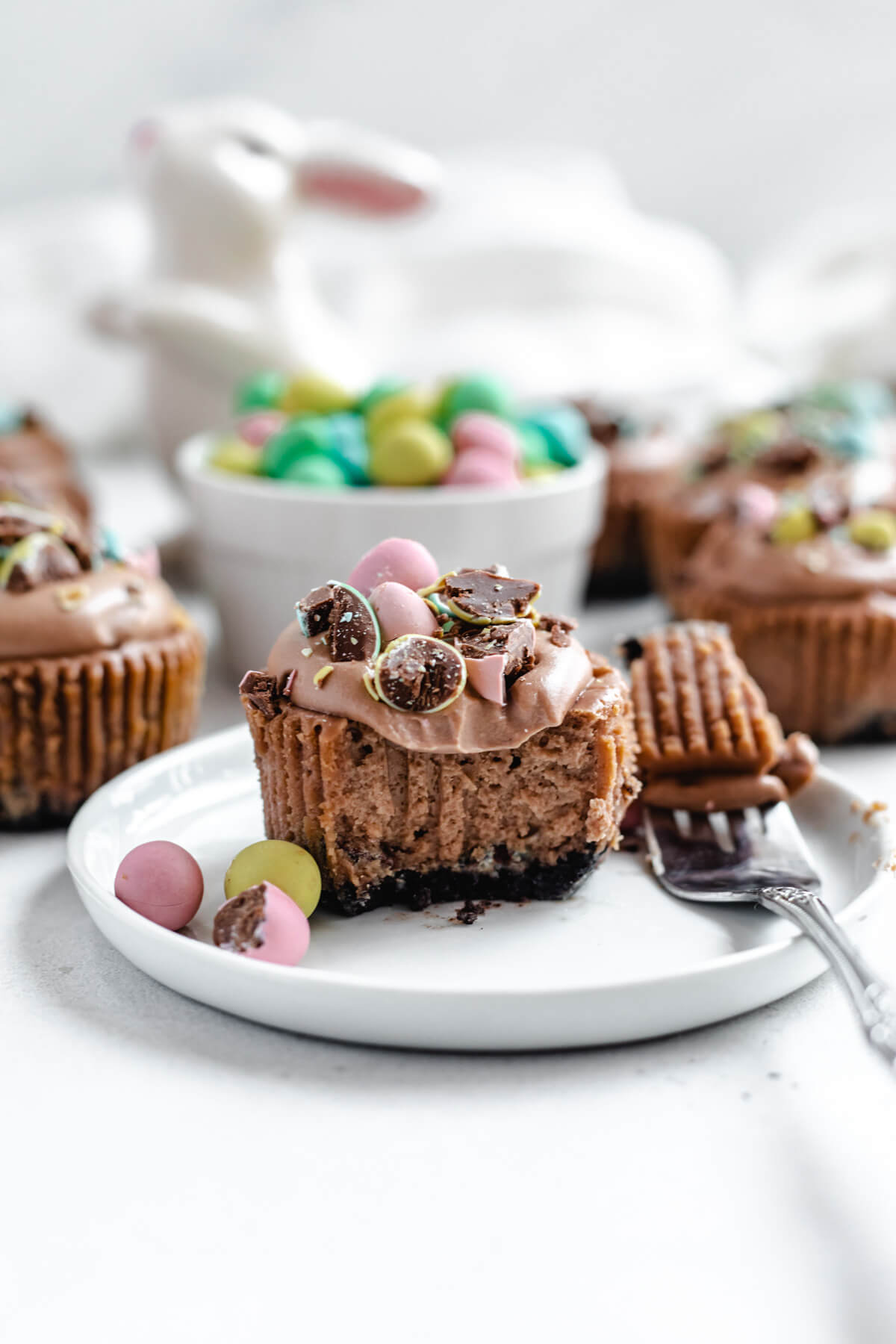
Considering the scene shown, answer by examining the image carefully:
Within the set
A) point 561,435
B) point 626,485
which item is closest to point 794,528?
point 561,435

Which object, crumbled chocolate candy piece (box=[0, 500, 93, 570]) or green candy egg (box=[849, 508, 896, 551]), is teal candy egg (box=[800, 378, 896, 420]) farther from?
crumbled chocolate candy piece (box=[0, 500, 93, 570])

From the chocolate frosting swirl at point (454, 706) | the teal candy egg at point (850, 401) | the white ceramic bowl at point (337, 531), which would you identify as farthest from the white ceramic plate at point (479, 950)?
the teal candy egg at point (850, 401)

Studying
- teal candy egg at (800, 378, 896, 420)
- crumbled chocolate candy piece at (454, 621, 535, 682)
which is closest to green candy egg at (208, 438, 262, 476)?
crumbled chocolate candy piece at (454, 621, 535, 682)

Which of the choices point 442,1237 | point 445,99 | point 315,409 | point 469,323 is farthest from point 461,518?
point 445,99

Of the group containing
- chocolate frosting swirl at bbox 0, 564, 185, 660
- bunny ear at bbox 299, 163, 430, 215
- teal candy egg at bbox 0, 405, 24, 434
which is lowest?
teal candy egg at bbox 0, 405, 24, 434

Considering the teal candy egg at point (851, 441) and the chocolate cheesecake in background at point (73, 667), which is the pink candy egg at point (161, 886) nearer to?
the chocolate cheesecake in background at point (73, 667)

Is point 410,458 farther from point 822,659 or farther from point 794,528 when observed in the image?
point 822,659
